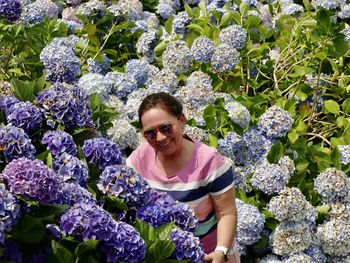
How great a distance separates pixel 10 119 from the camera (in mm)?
2168

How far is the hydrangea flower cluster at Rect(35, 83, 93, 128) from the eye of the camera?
2266mm

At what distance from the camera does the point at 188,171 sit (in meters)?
2.42

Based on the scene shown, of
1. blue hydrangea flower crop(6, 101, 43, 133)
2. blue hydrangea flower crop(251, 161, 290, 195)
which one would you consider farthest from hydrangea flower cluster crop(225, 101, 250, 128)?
blue hydrangea flower crop(6, 101, 43, 133)

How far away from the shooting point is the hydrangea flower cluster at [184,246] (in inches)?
73.7

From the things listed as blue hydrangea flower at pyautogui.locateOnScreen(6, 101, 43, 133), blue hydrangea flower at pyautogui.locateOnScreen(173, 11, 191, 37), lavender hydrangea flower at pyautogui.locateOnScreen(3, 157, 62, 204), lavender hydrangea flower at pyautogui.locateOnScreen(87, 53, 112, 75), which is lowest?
blue hydrangea flower at pyautogui.locateOnScreen(173, 11, 191, 37)

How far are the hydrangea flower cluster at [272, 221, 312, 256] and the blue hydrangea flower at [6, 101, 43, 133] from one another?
1.21 metres

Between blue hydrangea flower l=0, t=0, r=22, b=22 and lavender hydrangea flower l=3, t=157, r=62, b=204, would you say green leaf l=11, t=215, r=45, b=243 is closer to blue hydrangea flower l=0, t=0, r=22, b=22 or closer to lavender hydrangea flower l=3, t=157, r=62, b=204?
lavender hydrangea flower l=3, t=157, r=62, b=204

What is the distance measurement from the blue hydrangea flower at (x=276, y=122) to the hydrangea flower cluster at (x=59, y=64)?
90 cm

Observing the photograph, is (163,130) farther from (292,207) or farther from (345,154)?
(345,154)

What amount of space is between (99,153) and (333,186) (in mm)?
1296

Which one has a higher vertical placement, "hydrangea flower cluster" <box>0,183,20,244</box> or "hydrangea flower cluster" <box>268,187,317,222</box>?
"hydrangea flower cluster" <box>0,183,20,244</box>

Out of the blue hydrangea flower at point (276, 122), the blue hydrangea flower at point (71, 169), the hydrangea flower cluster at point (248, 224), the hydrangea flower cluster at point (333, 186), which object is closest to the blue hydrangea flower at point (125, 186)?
the blue hydrangea flower at point (71, 169)

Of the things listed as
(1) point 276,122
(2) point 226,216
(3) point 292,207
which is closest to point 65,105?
(2) point 226,216

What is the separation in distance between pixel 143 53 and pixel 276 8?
4.16ft
